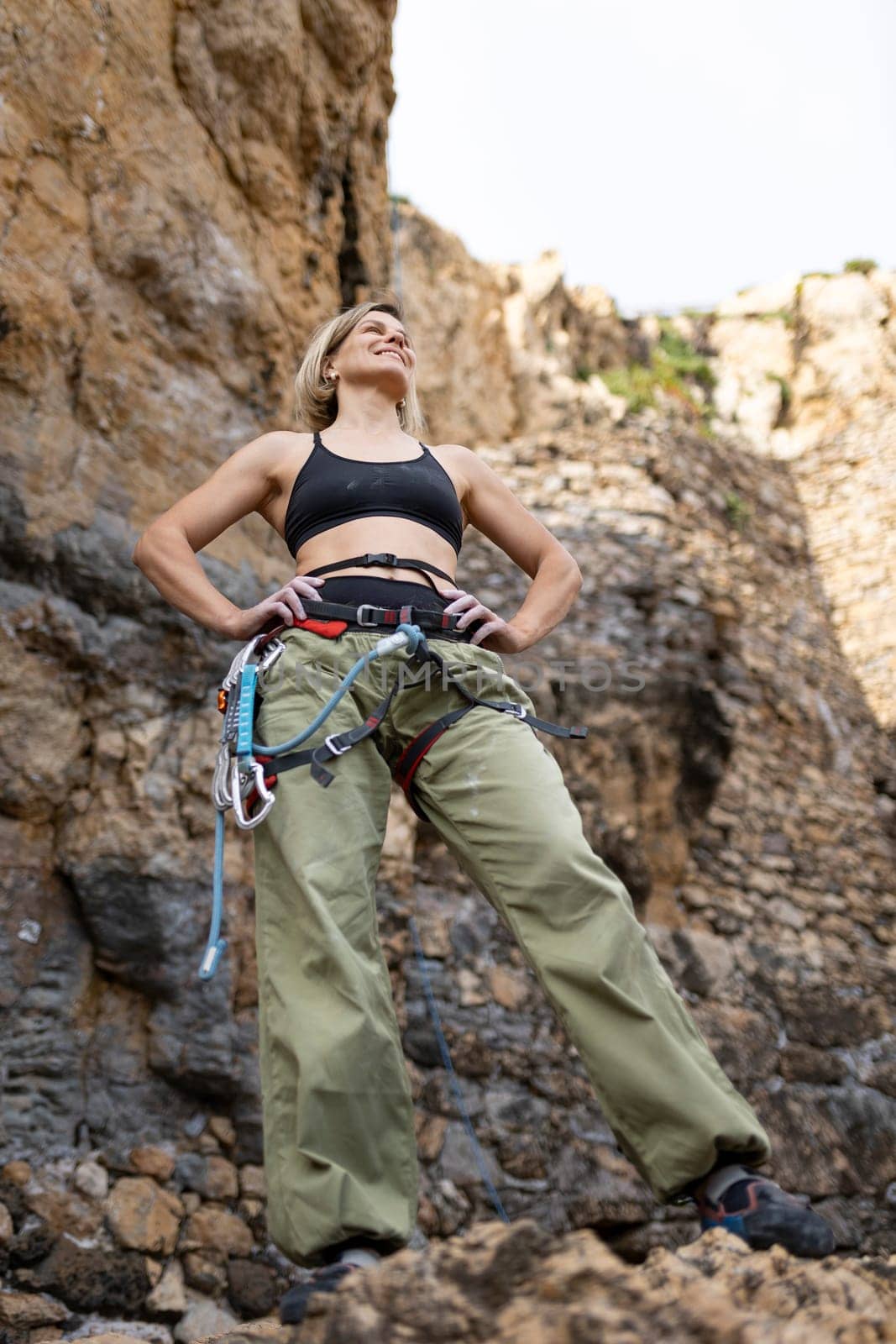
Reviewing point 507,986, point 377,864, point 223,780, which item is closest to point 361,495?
point 223,780

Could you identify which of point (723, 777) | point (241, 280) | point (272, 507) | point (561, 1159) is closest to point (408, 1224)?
point (272, 507)

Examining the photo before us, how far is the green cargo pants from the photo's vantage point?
4.99 ft

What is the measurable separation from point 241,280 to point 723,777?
12.9 ft

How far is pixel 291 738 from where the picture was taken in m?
1.87

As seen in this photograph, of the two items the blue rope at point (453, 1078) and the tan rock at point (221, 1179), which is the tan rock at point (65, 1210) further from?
the blue rope at point (453, 1078)

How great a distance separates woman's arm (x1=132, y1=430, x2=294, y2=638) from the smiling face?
0.28 metres

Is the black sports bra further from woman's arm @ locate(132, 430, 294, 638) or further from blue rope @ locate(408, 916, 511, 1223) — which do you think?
blue rope @ locate(408, 916, 511, 1223)

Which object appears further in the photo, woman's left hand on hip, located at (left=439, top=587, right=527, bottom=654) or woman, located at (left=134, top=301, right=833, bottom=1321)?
woman's left hand on hip, located at (left=439, top=587, right=527, bottom=654)

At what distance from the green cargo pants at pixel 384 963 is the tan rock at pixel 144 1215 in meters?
1.46

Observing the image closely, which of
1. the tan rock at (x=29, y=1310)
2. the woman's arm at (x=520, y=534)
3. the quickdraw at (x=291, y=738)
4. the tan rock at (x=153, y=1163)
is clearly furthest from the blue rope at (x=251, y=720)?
the tan rock at (x=153, y=1163)

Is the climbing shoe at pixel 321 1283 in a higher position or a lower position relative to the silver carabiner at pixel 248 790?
lower

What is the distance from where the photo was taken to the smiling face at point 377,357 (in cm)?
246

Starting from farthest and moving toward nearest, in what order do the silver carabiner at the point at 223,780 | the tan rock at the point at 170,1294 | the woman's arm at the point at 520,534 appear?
the tan rock at the point at 170,1294, the woman's arm at the point at 520,534, the silver carabiner at the point at 223,780

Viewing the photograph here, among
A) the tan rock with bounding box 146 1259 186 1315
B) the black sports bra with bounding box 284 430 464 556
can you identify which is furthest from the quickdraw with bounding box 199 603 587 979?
the tan rock with bounding box 146 1259 186 1315
